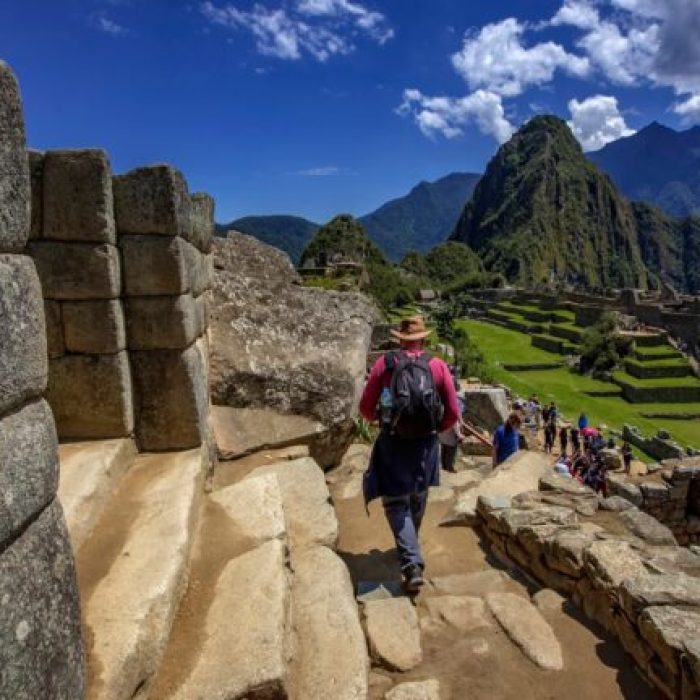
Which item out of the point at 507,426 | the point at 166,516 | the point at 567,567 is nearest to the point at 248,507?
the point at 166,516

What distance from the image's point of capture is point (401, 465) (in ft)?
12.4

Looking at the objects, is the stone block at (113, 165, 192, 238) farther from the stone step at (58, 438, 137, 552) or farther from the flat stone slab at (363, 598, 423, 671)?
the flat stone slab at (363, 598, 423, 671)

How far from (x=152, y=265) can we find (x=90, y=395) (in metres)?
0.97

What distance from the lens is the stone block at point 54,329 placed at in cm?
381

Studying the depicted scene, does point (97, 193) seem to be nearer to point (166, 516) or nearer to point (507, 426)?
point (166, 516)

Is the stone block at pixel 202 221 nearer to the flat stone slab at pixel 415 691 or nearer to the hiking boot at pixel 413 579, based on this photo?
the hiking boot at pixel 413 579

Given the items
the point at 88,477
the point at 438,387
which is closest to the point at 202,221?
the point at 88,477

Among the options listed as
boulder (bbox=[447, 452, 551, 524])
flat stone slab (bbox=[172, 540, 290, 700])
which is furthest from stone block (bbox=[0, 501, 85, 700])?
boulder (bbox=[447, 452, 551, 524])

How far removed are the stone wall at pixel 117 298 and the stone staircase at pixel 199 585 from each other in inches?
10.5

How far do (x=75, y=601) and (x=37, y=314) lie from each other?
0.95 m

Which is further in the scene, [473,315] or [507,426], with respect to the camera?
[473,315]

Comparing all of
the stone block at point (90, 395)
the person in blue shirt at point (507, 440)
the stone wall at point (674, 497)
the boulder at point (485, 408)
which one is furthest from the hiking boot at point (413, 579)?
the boulder at point (485, 408)

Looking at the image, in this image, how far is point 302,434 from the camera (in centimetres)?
524

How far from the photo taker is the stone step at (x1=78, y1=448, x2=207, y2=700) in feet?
7.40
